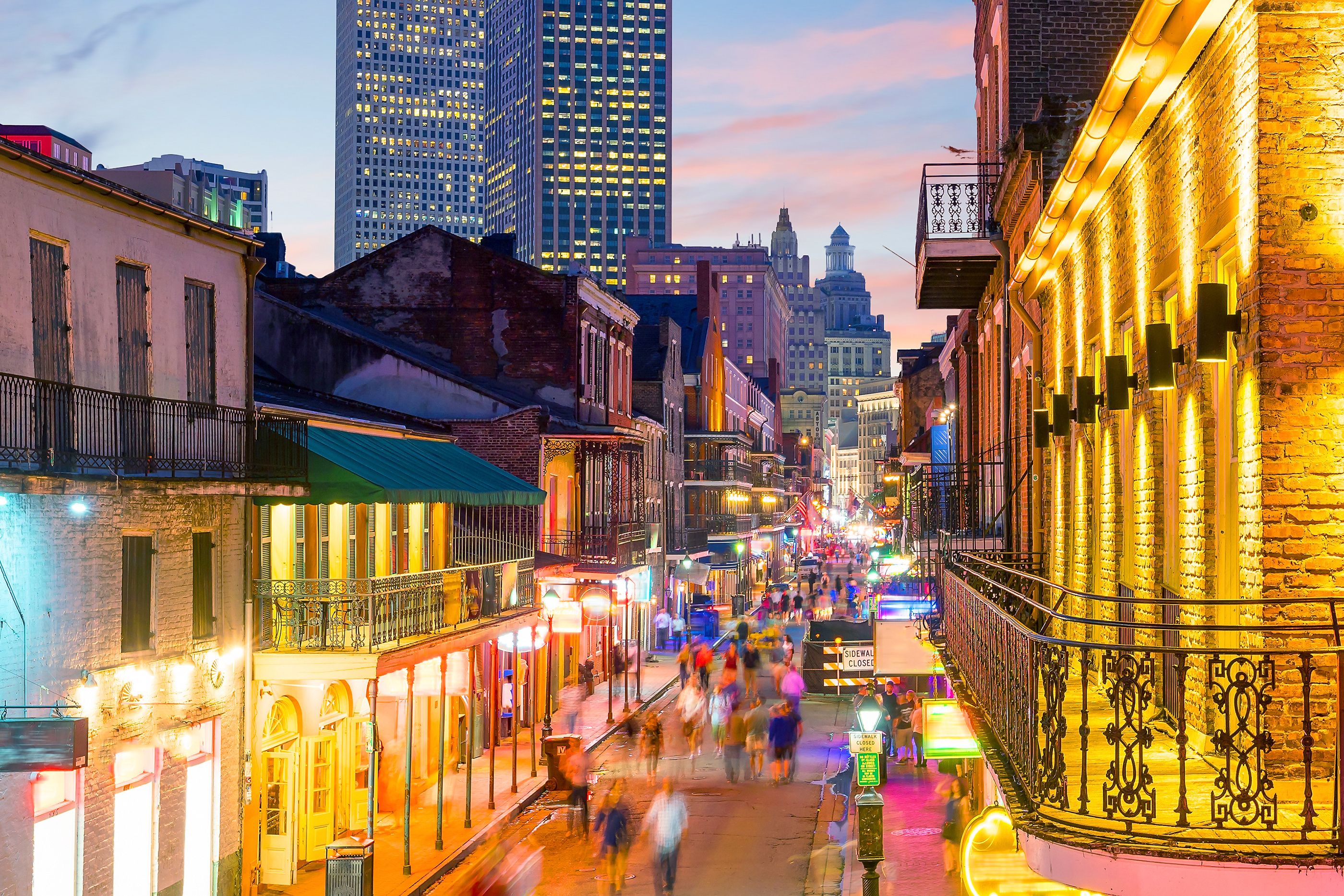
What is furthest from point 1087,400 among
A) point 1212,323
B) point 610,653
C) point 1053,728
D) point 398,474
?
point 610,653

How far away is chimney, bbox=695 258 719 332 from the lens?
73.4 metres

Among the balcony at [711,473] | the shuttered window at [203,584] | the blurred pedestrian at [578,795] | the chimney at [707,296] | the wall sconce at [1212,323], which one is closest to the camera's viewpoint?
the wall sconce at [1212,323]

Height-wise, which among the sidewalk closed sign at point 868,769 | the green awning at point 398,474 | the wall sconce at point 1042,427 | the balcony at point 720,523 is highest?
the wall sconce at point 1042,427

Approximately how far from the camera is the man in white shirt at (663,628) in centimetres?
5128

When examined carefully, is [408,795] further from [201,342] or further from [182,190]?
[182,190]

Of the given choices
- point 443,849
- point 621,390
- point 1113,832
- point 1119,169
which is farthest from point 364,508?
point 621,390

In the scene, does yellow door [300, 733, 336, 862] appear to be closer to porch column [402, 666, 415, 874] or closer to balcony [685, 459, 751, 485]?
porch column [402, 666, 415, 874]

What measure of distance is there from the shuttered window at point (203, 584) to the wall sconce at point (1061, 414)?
1049 cm

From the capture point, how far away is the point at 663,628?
51750 mm

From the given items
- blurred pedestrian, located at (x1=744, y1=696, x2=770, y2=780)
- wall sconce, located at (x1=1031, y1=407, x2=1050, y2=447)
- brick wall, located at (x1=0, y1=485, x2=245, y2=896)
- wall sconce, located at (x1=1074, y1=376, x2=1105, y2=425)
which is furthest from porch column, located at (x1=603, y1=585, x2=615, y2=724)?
wall sconce, located at (x1=1074, y1=376, x2=1105, y2=425)

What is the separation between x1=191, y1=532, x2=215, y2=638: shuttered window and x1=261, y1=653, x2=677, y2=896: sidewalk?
3602mm

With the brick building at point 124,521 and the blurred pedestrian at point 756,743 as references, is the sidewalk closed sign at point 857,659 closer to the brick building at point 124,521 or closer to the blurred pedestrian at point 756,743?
the blurred pedestrian at point 756,743

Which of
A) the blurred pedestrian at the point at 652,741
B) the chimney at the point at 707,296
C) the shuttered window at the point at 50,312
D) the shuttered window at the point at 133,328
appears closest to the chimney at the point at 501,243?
the blurred pedestrian at the point at 652,741

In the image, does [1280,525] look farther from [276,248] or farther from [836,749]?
[276,248]
